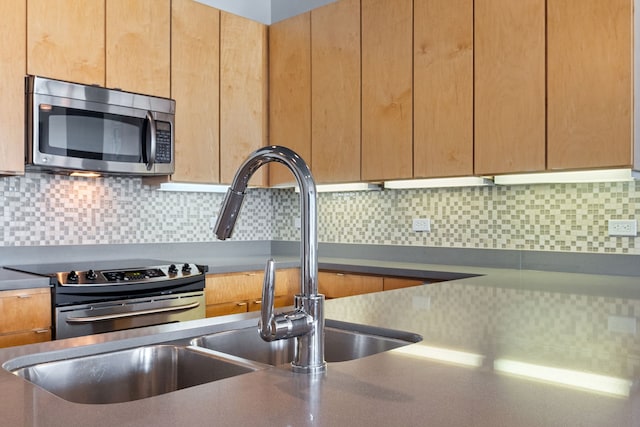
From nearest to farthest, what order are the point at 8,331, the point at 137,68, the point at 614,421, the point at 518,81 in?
1. the point at 614,421
2. the point at 8,331
3. the point at 518,81
4. the point at 137,68

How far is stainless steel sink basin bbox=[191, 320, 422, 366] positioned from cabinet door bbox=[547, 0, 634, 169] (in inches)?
62.9

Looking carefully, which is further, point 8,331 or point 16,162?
point 16,162

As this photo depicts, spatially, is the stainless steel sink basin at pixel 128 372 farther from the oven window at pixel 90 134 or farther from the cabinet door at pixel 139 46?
the cabinet door at pixel 139 46

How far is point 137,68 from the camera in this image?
3.15 m

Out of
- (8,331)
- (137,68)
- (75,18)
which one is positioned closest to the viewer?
(8,331)

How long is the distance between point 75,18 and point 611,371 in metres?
2.90

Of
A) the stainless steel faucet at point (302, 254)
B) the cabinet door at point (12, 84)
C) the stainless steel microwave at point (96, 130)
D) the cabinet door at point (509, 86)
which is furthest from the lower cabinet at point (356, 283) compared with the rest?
the stainless steel faucet at point (302, 254)

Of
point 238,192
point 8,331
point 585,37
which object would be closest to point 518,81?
point 585,37

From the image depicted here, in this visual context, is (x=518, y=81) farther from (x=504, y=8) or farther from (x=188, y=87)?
(x=188, y=87)

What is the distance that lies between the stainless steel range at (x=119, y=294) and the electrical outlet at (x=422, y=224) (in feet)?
4.27

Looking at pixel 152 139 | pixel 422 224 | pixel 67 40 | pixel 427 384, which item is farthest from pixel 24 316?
pixel 422 224

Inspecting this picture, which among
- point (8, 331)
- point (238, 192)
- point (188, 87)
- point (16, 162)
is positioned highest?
point (188, 87)

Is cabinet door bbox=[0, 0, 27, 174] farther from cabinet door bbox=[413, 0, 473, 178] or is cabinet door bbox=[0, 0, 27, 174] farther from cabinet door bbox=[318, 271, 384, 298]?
cabinet door bbox=[413, 0, 473, 178]

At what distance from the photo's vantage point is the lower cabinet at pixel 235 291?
10.1ft
